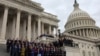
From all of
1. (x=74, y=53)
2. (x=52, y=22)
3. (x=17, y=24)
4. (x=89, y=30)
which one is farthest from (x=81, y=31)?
(x=74, y=53)

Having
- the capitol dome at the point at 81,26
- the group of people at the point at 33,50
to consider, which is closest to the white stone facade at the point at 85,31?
the capitol dome at the point at 81,26

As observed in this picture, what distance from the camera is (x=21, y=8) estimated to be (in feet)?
115

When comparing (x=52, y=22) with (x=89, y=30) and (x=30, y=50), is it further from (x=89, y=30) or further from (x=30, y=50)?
(x=89, y=30)

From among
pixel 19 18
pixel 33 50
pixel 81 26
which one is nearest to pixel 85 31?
pixel 81 26

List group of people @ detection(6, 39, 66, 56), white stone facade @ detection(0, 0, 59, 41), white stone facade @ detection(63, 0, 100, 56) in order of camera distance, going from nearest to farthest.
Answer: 1. group of people @ detection(6, 39, 66, 56)
2. white stone facade @ detection(0, 0, 59, 41)
3. white stone facade @ detection(63, 0, 100, 56)

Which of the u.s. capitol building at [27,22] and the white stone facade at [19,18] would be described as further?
the white stone facade at [19,18]

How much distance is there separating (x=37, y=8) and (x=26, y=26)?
551cm

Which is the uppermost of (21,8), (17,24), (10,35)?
(21,8)

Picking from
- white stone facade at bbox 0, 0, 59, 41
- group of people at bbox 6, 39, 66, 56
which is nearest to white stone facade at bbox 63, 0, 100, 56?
white stone facade at bbox 0, 0, 59, 41

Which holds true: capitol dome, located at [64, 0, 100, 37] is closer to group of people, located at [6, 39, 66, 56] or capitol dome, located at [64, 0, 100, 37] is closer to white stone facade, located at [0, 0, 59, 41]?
white stone facade, located at [0, 0, 59, 41]

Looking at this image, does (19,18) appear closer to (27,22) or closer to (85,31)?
(27,22)

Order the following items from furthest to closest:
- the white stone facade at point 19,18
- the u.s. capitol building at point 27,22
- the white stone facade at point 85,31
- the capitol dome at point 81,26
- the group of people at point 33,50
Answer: the capitol dome at point 81,26 < the white stone facade at point 85,31 < the white stone facade at point 19,18 < the u.s. capitol building at point 27,22 < the group of people at point 33,50

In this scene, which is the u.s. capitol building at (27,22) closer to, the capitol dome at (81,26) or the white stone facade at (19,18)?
the white stone facade at (19,18)

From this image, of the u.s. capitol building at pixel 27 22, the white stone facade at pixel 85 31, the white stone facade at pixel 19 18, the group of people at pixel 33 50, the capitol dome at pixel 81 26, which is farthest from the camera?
the capitol dome at pixel 81 26
